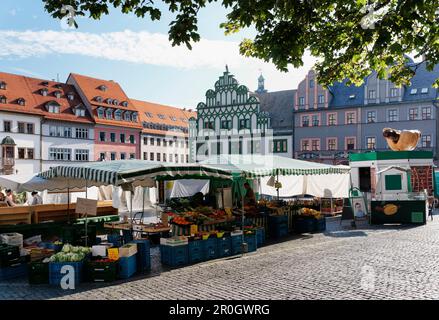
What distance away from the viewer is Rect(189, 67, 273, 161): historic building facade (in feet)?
161

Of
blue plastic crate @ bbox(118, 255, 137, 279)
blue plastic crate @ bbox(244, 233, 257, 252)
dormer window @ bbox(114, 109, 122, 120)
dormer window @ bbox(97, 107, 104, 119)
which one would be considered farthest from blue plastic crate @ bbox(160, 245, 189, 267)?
dormer window @ bbox(114, 109, 122, 120)

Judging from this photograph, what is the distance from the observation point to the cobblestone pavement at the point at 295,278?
7984 mm

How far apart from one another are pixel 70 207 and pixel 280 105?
139ft

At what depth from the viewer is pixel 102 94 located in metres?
53.5

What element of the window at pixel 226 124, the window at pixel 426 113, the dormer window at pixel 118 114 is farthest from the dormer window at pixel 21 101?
the window at pixel 426 113

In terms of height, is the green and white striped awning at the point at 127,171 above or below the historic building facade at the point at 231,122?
below

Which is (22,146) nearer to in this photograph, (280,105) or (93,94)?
(93,94)

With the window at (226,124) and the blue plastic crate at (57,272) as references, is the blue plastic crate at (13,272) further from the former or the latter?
the window at (226,124)

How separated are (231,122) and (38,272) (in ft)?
137

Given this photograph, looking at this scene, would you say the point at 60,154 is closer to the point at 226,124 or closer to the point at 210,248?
the point at 226,124

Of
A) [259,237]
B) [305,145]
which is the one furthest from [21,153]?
[259,237]

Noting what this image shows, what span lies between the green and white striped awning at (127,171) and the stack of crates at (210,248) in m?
1.80

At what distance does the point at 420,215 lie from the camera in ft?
59.8
